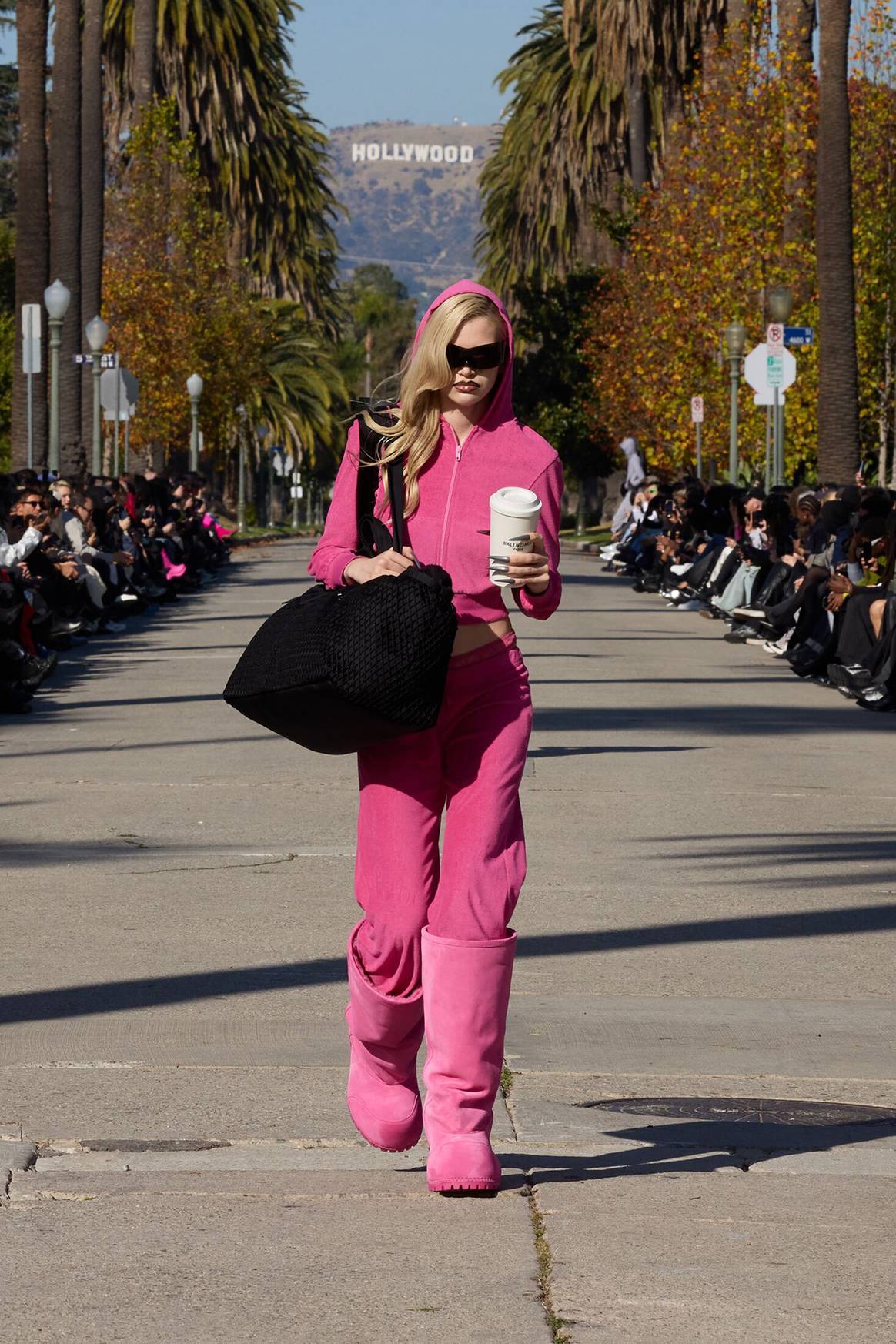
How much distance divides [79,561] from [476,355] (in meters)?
20.2

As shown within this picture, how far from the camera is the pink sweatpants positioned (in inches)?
205

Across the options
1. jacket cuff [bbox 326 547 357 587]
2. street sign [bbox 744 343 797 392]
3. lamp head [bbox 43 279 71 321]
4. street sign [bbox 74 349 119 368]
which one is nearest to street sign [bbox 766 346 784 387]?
street sign [bbox 744 343 797 392]

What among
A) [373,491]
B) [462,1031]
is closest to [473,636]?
[373,491]

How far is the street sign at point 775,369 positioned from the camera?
32469 mm

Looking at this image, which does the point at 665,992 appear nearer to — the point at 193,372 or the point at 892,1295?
the point at 892,1295

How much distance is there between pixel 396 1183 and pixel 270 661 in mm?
1156

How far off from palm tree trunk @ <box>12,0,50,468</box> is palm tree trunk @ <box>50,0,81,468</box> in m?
0.78

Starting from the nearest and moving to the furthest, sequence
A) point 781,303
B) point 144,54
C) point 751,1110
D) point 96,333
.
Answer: point 751,1110
point 781,303
point 96,333
point 144,54

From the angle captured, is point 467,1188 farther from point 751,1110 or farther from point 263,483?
point 263,483

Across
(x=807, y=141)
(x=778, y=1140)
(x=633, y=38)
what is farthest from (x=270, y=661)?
(x=633, y=38)

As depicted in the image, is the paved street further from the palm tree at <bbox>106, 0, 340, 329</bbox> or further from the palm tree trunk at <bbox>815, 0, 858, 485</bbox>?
the palm tree at <bbox>106, 0, 340, 329</bbox>

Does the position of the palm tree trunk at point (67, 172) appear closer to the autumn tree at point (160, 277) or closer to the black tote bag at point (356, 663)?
the autumn tree at point (160, 277)

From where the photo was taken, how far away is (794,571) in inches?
936

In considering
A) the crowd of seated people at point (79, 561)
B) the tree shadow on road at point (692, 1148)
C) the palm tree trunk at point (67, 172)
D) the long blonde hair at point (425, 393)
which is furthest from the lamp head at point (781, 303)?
the long blonde hair at point (425, 393)
